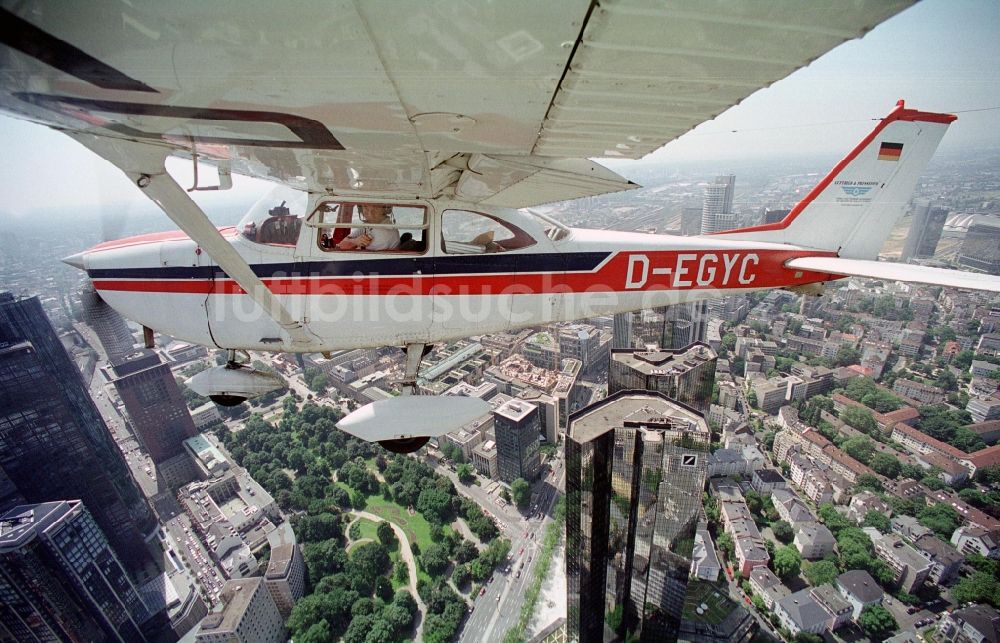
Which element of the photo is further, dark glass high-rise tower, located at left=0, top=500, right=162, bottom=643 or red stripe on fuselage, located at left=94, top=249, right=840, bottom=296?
dark glass high-rise tower, located at left=0, top=500, right=162, bottom=643

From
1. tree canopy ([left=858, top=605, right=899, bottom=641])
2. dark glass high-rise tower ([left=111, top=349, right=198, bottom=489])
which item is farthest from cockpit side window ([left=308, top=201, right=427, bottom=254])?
dark glass high-rise tower ([left=111, top=349, right=198, bottom=489])

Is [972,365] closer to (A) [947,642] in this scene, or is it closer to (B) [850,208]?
(A) [947,642]

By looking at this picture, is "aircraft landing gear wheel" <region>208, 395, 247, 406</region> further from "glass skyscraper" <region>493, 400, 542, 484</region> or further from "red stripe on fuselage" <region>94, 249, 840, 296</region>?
"glass skyscraper" <region>493, 400, 542, 484</region>

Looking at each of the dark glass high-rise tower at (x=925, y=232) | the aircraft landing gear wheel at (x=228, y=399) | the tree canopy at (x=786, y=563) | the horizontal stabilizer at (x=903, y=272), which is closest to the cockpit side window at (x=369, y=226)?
the aircraft landing gear wheel at (x=228, y=399)

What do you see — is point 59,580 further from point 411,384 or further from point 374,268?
point 374,268

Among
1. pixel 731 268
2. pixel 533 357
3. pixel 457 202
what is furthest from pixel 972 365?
pixel 457 202

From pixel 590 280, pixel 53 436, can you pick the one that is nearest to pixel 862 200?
pixel 590 280
